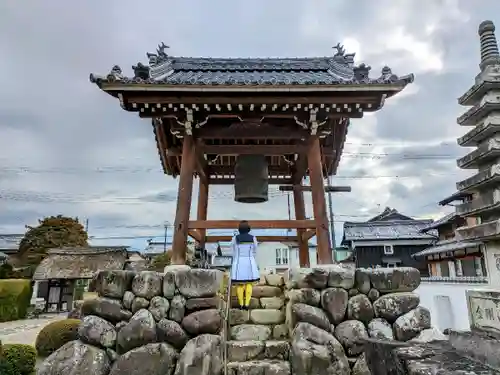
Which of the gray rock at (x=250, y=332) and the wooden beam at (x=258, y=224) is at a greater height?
the wooden beam at (x=258, y=224)

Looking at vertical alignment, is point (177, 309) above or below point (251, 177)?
below

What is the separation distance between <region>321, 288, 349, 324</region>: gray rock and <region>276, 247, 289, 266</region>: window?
28487 millimetres

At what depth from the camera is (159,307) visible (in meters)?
4.95

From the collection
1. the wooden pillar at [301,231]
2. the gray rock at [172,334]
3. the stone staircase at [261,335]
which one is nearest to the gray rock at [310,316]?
the stone staircase at [261,335]

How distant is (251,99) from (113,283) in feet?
12.7

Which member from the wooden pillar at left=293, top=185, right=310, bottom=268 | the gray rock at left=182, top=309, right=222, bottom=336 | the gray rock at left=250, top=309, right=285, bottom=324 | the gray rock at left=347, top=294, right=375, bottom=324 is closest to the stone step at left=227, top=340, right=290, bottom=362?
Answer: the gray rock at left=182, top=309, right=222, bottom=336

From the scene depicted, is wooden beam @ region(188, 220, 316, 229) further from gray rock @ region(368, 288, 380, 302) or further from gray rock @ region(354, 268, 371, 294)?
gray rock @ region(368, 288, 380, 302)

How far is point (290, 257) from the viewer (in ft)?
109

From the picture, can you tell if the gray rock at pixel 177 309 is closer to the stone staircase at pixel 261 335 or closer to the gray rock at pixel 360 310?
the stone staircase at pixel 261 335

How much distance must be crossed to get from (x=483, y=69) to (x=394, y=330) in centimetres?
525

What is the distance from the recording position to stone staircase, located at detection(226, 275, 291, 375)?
4699mm

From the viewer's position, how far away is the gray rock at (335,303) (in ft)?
16.5

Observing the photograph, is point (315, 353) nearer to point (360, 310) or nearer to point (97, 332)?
point (360, 310)

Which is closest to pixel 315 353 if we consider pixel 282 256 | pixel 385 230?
pixel 385 230
